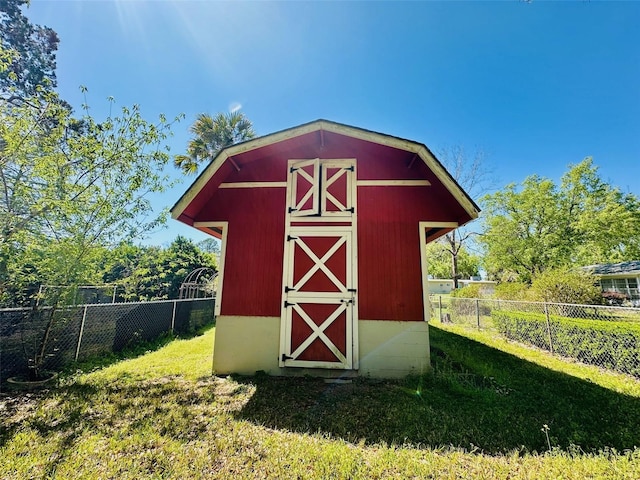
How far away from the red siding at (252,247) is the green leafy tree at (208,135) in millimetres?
6931

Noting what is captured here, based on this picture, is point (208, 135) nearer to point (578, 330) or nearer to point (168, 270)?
point (168, 270)

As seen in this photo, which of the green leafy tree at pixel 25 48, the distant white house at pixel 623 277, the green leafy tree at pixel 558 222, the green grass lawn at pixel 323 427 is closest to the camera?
the green grass lawn at pixel 323 427

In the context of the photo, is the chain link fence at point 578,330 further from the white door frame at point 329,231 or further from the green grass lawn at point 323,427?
the white door frame at point 329,231

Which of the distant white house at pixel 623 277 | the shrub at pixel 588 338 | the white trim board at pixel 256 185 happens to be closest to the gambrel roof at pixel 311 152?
the white trim board at pixel 256 185

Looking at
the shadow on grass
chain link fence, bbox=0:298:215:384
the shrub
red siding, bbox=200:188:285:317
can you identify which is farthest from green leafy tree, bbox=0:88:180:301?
the shrub

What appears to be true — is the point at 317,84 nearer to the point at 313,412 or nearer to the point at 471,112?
the point at 471,112

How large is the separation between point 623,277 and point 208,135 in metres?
30.3

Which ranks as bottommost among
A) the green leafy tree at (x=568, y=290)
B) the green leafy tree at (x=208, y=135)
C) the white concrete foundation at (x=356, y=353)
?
the white concrete foundation at (x=356, y=353)

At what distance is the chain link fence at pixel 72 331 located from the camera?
4.38 m

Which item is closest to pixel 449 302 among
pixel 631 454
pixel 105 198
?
pixel 631 454

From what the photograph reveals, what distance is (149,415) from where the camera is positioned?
10.6ft

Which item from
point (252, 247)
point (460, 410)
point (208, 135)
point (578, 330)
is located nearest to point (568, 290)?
point (578, 330)

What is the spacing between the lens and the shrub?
4.93 meters

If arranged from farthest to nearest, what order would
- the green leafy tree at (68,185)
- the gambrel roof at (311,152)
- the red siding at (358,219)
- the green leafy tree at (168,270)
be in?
the green leafy tree at (168,270), the red siding at (358,219), the gambrel roof at (311,152), the green leafy tree at (68,185)
